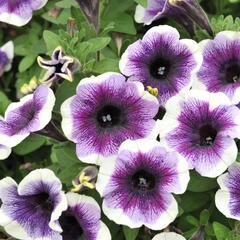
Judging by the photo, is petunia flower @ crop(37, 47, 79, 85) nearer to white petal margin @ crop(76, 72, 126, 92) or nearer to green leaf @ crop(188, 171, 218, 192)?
white petal margin @ crop(76, 72, 126, 92)

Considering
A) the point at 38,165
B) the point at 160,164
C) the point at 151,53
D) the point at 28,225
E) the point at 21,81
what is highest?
the point at 151,53

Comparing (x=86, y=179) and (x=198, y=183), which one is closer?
(x=86, y=179)

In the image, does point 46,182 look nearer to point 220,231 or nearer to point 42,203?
point 42,203

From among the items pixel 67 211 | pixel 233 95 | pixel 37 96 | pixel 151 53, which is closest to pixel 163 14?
pixel 151 53

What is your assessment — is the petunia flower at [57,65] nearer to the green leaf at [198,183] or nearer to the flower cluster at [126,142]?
the flower cluster at [126,142]

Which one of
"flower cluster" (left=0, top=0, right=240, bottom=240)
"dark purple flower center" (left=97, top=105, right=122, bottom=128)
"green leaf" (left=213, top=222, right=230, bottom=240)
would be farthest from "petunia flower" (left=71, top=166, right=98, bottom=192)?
"green leaf" (left=213, top=222, right=230, bottom=240)

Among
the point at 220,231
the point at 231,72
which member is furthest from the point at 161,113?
the point at 220,231

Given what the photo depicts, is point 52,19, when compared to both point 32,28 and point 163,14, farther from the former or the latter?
point 163,14
